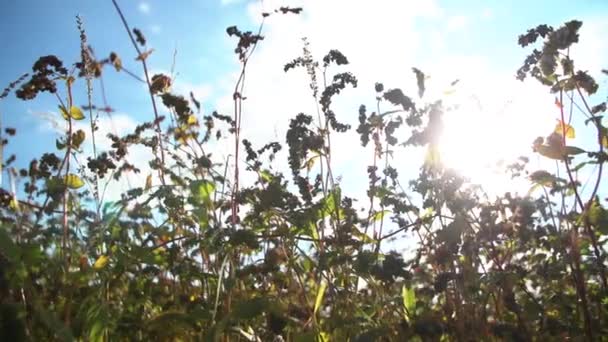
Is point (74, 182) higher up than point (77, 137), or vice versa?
point (77, 137)

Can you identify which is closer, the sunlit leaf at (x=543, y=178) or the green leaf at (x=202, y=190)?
the green leaf at (x=202, y=190)

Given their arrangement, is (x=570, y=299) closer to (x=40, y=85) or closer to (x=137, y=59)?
(x=137, y=59)

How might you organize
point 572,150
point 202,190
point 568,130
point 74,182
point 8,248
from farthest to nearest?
point 74,182, point 568,130, point 572,150, point 202,190, point 8,248

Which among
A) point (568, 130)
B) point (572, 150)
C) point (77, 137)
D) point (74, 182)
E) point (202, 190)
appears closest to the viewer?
point (202, 190)

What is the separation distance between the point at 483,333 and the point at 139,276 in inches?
90.4

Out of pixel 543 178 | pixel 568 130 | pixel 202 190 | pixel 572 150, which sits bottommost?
pixel 202 190

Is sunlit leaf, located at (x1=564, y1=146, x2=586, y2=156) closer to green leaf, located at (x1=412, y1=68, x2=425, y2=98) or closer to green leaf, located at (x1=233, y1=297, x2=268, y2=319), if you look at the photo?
green leaf, located at (x1=412, y1=68, x2=425, y2=98)

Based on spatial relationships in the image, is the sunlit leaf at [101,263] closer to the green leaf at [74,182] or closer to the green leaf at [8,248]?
the green leaf at [8,248]

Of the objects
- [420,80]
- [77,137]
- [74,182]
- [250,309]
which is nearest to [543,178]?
[420,80]

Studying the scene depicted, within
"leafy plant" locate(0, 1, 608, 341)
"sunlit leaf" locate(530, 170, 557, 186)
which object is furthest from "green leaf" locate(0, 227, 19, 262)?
"sunlit leaf" locate(530, 170, 557, 186)

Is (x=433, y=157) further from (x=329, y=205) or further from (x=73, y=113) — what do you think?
(x=73, y=113)

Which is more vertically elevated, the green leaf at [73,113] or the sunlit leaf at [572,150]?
the green leaf at [73,113]

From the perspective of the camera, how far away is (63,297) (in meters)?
3.00

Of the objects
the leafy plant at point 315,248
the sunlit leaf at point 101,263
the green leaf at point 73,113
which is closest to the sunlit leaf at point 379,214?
the leafy plant at point 315,248
